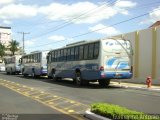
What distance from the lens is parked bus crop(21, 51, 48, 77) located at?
3997cm

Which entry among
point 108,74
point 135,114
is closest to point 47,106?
point 135,114

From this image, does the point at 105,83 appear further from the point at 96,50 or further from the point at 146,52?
the point at 146,52

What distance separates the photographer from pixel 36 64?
41.8m

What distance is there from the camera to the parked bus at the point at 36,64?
39969 millimetres

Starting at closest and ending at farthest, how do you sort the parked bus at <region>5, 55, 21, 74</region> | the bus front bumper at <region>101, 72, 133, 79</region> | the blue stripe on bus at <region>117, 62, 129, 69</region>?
the bus front bumper at <region>101, 72, 133, 79</region> → the blue stripe on bus at <region>117, 62, 129, 69</region> → the parked bus at <region>5, 55, 21, 74</region>

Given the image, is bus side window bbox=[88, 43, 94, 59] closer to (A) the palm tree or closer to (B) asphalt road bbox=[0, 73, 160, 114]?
(B) asphalt road bbox=[0, 73, 160, 114]

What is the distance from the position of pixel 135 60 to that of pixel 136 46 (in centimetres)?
114

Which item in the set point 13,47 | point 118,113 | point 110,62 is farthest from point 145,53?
point 13,47

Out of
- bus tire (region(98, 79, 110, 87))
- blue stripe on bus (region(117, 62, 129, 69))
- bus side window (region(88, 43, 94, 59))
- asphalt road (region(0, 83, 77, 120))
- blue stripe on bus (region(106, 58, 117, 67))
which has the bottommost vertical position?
asphalt road (region(0, 83, 77, 120))

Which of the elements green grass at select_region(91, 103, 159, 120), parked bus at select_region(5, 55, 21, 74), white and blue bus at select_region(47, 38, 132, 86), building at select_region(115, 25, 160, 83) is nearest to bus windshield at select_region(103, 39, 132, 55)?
white and blue bus at select_region(47, 38, 132, 86)

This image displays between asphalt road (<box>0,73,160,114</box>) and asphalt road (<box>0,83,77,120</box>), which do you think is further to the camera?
asphalt road (<box>0,73,160,114</box>)

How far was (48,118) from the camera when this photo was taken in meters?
11.6

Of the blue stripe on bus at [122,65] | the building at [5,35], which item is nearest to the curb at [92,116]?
the blue stripe on bus at [122,65]

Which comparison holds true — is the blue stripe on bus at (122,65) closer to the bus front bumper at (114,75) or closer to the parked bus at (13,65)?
the bus front bumper at (114,75)
